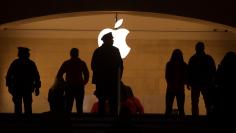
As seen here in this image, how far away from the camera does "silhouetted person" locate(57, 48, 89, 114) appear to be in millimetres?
12930

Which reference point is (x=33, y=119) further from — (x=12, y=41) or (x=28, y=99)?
(x=12, y=41)

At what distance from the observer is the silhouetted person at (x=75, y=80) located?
1293 cm

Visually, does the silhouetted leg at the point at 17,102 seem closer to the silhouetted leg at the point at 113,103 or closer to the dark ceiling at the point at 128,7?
the silhouetted leg at the point at 113,103

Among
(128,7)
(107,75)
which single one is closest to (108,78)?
(107,75)

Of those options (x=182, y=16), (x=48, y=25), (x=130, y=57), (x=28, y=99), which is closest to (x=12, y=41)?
(x=48, y=25)

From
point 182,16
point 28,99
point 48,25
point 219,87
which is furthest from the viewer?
point 48,25

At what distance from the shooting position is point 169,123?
11406 mm

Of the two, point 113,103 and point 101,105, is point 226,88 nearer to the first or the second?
point 113,103

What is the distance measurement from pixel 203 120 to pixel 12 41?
37.9 feet

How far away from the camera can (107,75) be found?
12258 mm

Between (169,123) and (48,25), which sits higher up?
(48,25)

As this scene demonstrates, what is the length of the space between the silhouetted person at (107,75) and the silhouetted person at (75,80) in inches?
30.6

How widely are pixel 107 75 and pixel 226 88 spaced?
8.13 feet

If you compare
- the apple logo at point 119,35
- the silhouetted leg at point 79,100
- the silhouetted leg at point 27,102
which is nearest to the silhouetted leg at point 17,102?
the silhouetted leg at point 27,102
